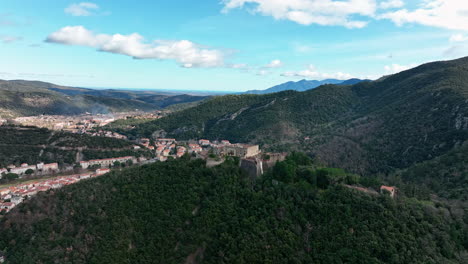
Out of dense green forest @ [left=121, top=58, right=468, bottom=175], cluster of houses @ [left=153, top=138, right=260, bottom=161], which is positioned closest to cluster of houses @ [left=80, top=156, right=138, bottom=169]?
cluster of houses @ [left=153, top=138, right=260, bottom=161]

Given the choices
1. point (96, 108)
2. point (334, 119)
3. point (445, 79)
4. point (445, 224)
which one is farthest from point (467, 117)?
point (96, 108)

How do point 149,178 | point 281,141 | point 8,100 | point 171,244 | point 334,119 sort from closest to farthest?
point 171,244 < point 149,178 < point 281,141 < point 334,119 < point 8,100

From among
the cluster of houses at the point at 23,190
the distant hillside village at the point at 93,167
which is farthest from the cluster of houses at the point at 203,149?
the cluster of houses at the point at 23,190

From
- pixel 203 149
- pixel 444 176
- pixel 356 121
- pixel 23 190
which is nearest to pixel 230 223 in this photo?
pixel 444 176

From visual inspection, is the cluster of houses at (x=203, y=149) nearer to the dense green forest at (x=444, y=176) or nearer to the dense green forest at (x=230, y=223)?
the dense green forest at (x=230, y=223)

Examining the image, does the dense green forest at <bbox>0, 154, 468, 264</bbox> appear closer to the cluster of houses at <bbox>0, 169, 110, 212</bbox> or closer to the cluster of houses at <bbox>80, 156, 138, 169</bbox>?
the cluster of houses at <bbox>0, 169, 110, 212</bbox>

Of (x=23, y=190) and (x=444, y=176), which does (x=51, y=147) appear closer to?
(x=23, y=190)

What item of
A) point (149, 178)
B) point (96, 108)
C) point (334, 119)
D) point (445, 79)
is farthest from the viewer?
point (96, 108)

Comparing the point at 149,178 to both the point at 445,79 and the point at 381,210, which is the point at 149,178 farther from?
the point at 445,79
